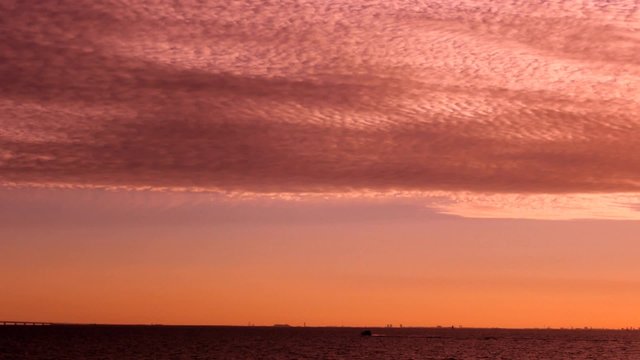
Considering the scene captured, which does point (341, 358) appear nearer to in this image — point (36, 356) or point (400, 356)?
point (400, 356)

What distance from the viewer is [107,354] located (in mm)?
182000

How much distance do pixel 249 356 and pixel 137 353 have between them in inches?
922

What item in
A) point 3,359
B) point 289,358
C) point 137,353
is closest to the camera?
point 3,359

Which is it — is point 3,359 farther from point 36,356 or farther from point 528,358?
point 528,358

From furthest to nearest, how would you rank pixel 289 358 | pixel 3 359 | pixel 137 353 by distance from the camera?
pixel 137 353 < pixel 289 358 < pixel 3 359

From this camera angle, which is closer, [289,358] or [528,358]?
[289,358]

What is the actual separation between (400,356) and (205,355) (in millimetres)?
38069

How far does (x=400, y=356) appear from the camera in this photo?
628 ft

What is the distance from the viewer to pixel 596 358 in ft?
654

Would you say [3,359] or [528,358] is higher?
[528,358]

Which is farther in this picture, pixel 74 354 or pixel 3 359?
pixel 74 354

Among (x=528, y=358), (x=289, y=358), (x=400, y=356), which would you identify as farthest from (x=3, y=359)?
(x=528, y=358)

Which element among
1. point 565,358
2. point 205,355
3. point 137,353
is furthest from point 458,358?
point 137,353

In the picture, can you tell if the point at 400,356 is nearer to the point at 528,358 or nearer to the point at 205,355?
the point at 528,358
